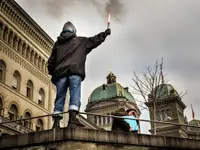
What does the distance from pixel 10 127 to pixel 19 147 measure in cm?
2159

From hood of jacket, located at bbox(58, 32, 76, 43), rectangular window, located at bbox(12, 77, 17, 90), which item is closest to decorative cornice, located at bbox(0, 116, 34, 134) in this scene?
rectangular window, located at bbox(12, 77, 17, 90)

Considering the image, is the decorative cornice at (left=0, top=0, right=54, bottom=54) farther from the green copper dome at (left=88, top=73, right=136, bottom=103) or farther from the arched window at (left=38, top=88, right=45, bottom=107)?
the green copper dome at (left=88, top=73, right=136, bottom=103)

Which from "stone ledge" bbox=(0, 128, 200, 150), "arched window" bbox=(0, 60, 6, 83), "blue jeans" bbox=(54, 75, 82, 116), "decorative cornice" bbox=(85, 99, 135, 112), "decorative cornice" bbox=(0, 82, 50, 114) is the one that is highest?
"decorative cornice" bbox=(85, 99, 135, 112)

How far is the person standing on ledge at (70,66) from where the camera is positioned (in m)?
7.77

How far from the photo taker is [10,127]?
28.0 meters

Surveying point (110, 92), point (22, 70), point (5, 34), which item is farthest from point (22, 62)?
point (110, 92)

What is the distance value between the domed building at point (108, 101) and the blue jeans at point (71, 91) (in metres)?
73.6

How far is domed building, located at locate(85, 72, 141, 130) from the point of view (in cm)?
8594

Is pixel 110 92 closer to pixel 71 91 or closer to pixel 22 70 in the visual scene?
pixel 22 70

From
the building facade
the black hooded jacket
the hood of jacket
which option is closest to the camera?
the black hooded jacket

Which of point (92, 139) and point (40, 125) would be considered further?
point (40, 125)

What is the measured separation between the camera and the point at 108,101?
89312mm

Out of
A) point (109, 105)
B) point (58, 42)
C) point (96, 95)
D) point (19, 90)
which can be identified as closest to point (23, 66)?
point (19, 90)

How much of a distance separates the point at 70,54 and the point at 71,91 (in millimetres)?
948
